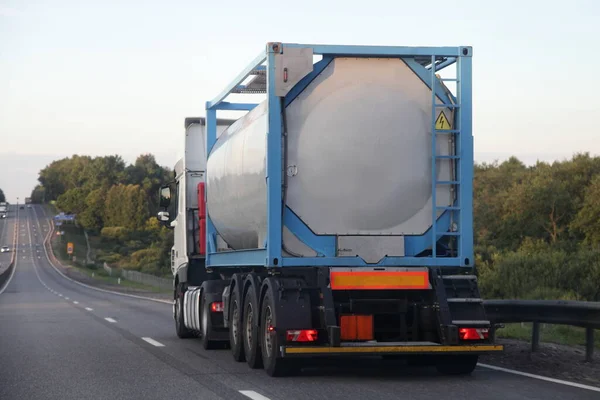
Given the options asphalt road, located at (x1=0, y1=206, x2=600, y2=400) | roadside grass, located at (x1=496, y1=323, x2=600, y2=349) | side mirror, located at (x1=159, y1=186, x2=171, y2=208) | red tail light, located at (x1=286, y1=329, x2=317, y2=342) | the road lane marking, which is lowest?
the road lane marking

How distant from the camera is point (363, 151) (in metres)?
11.5

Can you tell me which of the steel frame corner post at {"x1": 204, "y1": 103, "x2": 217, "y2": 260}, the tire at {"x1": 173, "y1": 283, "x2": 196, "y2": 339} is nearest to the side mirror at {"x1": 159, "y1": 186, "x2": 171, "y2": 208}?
the tire at {"x1": 173, "y1": 283, "x2": 196, "y2": 339}

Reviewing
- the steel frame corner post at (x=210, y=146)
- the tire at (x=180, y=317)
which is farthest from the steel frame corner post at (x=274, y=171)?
the tire at (x=180, y=317)

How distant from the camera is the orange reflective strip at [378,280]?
36.6 ft

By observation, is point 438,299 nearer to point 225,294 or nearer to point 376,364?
point 376,364

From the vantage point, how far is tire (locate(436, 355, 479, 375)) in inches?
452

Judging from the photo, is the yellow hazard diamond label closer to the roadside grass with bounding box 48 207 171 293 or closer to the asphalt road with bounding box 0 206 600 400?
the asphalt road with bounding box 0 206 600 400

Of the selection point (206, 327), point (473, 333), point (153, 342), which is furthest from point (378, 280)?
point (153, 342)

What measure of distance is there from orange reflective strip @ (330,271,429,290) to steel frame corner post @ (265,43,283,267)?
28.9 inches

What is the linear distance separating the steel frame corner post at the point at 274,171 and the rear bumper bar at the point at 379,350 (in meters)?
1.07

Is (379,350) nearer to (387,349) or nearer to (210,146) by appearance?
(387,349)

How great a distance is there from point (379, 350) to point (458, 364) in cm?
130

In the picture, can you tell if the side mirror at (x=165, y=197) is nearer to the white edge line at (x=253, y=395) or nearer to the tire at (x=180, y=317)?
the tire at (x=180, y=317)

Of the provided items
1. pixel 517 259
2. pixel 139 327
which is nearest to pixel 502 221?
pixel 517 259
